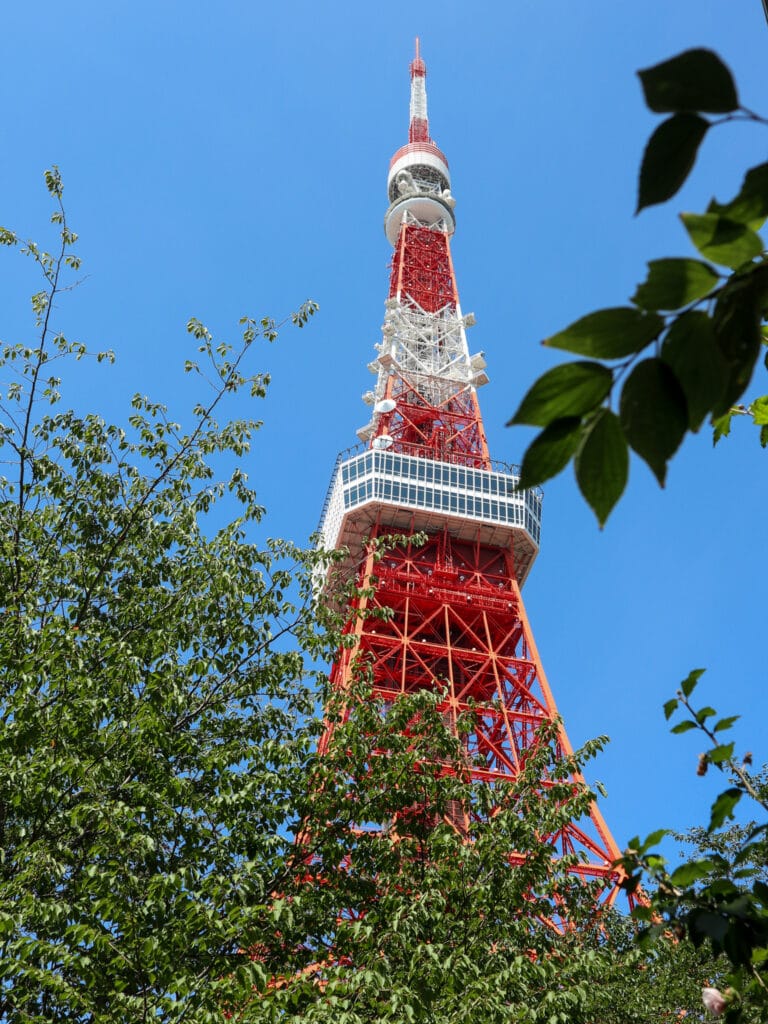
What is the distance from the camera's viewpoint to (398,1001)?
609 cm

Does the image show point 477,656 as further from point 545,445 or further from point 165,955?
point 545,445

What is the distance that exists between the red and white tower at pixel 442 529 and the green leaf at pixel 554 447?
2521 cm

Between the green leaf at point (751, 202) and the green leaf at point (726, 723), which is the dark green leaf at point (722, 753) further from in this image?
the green leaf at point (751, 202)

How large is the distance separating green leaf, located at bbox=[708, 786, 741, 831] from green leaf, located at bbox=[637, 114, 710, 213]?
1.74m

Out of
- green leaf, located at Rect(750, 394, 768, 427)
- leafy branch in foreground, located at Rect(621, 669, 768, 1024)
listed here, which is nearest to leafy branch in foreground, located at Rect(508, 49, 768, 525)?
leafy branch in foreground, located at Rect(621, 669, 768, 1024)

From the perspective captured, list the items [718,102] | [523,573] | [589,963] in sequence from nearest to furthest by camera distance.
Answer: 1. [718,102]
2. [589,963]
3. [523,573]

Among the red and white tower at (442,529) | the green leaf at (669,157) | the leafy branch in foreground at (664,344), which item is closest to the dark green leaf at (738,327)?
the leafy branch in foreground at (664,344)

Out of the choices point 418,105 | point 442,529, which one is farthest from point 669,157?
point 418,105

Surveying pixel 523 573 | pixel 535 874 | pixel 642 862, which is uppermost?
pixel 523 573

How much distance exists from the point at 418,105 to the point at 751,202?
65378 mm

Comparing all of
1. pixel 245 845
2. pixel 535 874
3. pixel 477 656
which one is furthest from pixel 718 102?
pixel 477 656

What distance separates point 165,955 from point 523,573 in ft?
108

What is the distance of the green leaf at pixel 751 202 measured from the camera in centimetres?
107

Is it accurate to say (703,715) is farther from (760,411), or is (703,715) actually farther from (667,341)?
(667,341)
